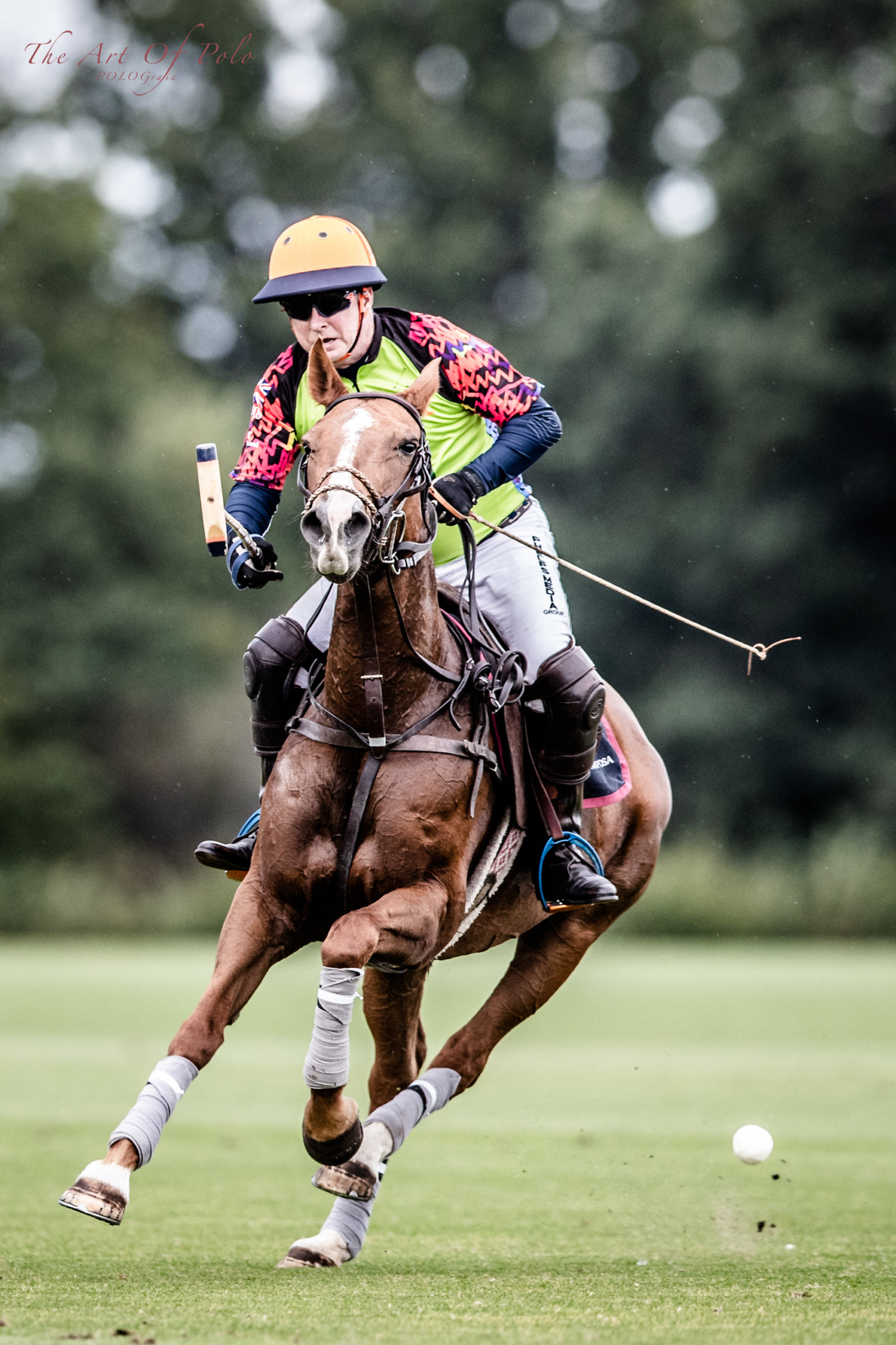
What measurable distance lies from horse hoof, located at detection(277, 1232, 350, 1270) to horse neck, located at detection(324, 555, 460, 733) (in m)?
1.98

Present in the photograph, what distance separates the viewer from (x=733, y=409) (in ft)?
113

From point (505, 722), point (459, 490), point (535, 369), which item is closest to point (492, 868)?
point (505, 722)

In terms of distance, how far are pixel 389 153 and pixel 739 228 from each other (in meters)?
9.05

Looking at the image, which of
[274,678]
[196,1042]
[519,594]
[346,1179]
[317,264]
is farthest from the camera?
[519,594]

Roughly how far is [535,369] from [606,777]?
28.9m

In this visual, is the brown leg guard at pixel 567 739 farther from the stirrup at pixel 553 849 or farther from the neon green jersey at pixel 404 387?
the neon green jersey at pixel 404 387

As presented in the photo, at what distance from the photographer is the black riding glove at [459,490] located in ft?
20.1

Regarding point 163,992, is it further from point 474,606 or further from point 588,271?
point 588,271

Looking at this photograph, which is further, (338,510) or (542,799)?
(542,799)

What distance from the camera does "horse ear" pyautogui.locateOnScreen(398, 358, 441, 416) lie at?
230 inches

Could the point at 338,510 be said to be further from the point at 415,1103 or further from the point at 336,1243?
the point at 336,1243

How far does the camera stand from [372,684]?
231 inches

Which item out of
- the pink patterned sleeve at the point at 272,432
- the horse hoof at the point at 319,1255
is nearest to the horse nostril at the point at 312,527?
the pink patterned sleeve at the point at 272,432

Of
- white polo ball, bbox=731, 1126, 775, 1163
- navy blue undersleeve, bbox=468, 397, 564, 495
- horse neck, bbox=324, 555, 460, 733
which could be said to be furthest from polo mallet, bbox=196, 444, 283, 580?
white polo ball, bbox=731, 1126, 775, 1163
